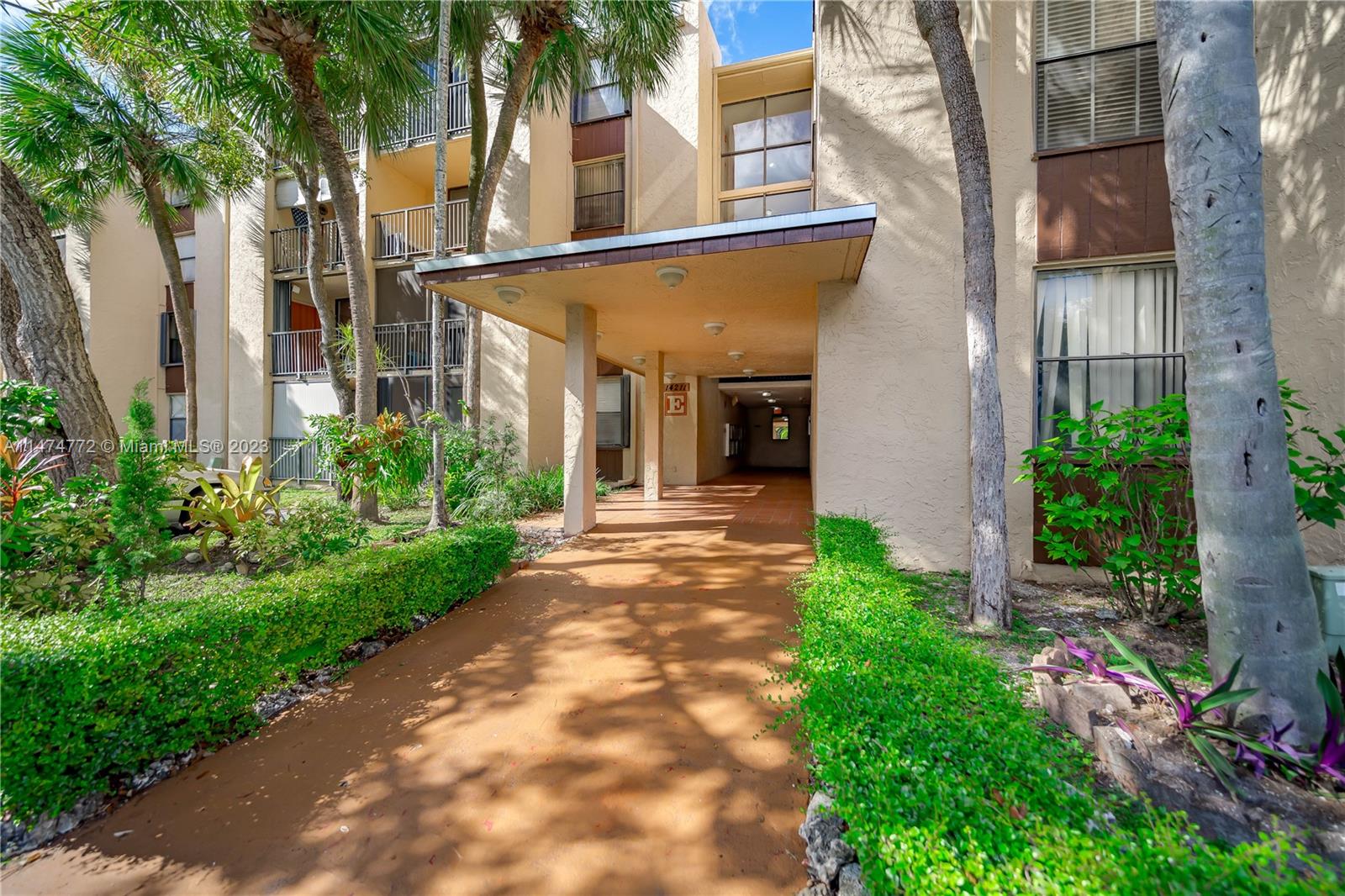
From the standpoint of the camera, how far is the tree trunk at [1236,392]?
6.06 ft

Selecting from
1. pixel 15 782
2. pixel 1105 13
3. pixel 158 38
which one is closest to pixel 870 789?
pixel 15 782

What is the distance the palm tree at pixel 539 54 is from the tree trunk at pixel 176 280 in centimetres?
704

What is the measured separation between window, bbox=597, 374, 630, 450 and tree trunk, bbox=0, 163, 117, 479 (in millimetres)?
9069

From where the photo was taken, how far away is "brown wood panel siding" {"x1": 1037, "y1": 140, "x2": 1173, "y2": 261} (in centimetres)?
480

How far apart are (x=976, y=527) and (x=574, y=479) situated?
16.5ft

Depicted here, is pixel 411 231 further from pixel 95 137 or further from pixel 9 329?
pixel 9 329

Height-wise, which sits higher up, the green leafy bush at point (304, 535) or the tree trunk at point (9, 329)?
the tree trunk at point (9, 329)

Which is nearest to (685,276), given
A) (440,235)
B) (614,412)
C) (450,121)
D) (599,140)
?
(440,235)

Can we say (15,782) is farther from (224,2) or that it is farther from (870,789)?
(224,2)

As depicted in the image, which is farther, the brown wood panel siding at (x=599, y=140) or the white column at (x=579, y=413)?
the brown wood panel siding at (x=599, y=140)

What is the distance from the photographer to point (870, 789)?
1.43m

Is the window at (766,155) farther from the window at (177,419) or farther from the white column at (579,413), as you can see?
the window at (177,419)

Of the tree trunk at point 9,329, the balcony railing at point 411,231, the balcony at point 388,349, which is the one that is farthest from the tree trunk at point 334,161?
the balcony railing at point 411,231

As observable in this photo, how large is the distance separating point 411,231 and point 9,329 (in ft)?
26.2
